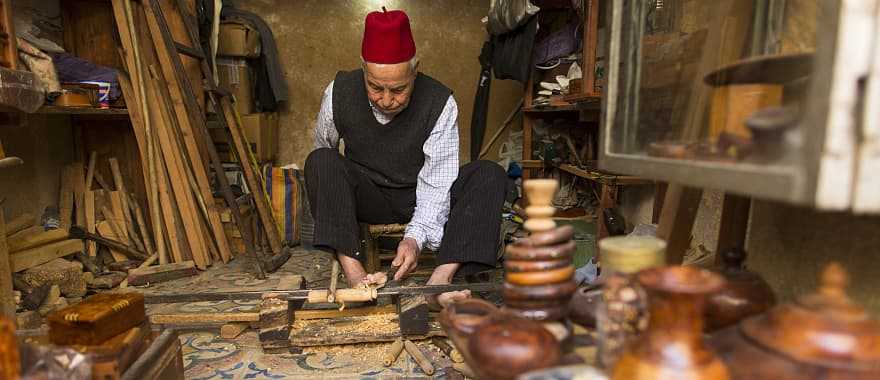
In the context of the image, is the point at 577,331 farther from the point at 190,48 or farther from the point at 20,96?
the point at 190,48

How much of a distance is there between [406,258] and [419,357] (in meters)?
0.43

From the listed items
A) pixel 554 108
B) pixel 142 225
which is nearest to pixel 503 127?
pixel 554 108

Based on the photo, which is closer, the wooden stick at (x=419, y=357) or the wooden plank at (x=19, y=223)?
the wooden stick at (x=419, y=357)

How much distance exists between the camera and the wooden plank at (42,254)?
2.53 meters

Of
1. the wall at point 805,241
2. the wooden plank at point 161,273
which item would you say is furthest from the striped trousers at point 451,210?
the wooden plank at point 161,273

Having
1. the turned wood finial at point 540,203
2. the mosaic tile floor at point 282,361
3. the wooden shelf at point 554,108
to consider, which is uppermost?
the wooden shelf at point 554,108

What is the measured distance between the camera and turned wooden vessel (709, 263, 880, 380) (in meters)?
0.56

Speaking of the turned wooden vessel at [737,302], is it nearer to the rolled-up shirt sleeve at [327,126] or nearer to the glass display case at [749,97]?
the glass display case at [749,97]

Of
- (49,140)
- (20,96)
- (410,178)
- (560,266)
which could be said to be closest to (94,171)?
(49,140)

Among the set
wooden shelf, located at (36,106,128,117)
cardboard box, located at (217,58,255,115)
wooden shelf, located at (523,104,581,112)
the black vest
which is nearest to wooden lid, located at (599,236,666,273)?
the black vest

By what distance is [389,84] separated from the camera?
7.09 feet

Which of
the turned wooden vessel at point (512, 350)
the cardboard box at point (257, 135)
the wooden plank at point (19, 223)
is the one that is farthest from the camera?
the cardboard box at point (257, 135)

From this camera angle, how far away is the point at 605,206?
112 inches

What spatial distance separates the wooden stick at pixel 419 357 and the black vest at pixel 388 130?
85 centimetres
